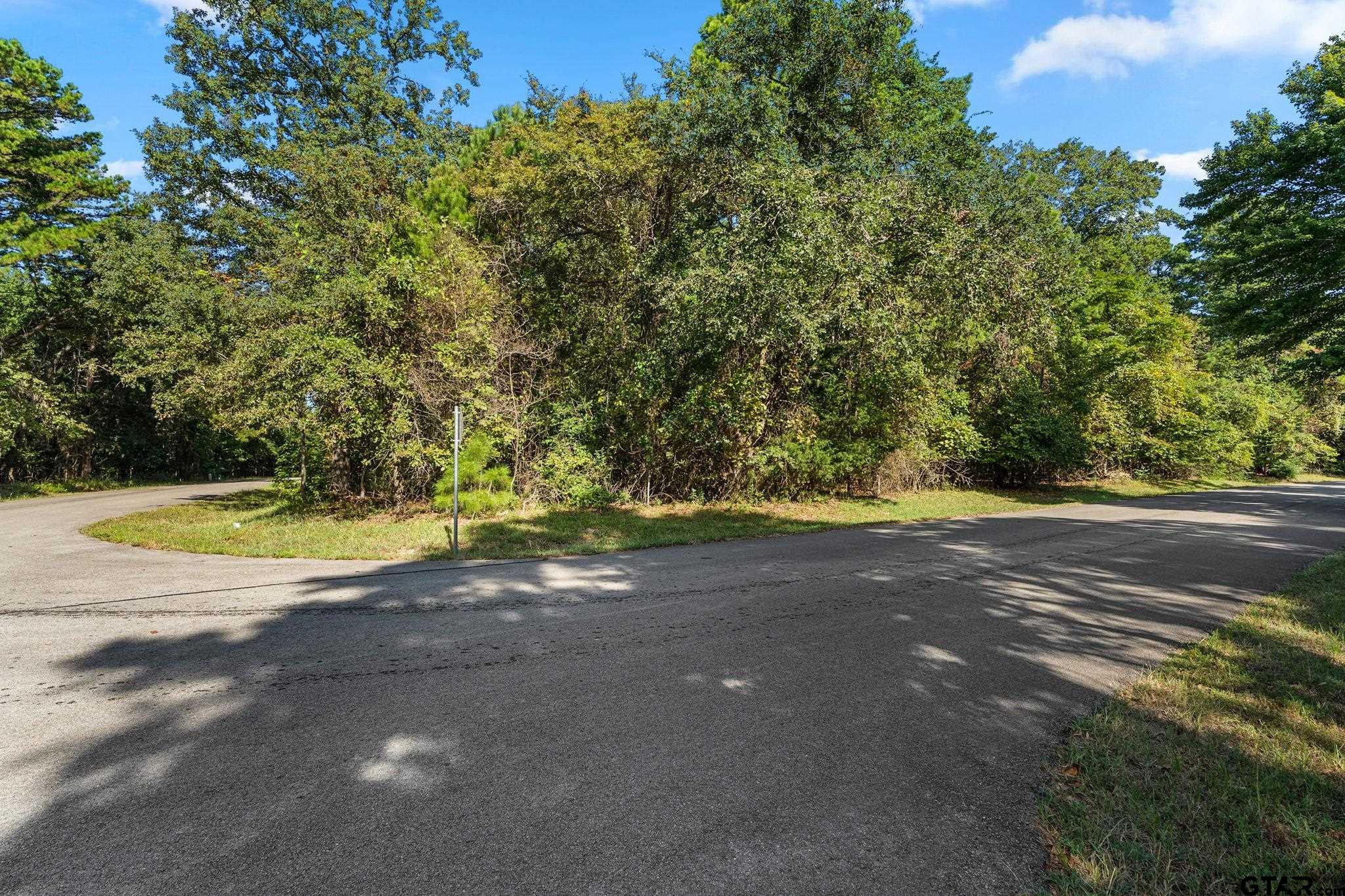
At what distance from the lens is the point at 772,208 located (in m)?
12.3

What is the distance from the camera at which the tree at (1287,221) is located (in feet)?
34.7

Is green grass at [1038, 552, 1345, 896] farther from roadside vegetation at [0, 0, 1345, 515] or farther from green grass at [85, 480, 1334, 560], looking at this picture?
roadside vegetation at [0, 0, 1345, 515]

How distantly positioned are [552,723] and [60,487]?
2752 cm

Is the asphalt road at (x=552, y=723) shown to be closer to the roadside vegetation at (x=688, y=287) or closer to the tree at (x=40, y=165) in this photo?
the roadside vegetation at (x=688, y=287)

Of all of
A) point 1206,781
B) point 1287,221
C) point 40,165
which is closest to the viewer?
point 1206,781

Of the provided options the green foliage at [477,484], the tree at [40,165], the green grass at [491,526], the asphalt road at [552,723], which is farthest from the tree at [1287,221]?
the tree at [40,165]

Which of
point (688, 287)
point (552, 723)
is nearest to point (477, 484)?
point (688, 287)

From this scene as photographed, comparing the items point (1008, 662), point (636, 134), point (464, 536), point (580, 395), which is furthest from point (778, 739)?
point (636, 134)

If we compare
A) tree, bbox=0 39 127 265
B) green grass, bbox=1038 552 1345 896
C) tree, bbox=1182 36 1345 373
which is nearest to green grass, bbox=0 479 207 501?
tree, bbox=0 39 127 265

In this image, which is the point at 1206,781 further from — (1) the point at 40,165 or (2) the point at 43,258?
(2) the point at 43,258

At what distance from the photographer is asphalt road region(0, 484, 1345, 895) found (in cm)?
215

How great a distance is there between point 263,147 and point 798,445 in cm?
2277

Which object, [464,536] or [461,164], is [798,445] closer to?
[464,536]

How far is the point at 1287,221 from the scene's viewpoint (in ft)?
36.7
